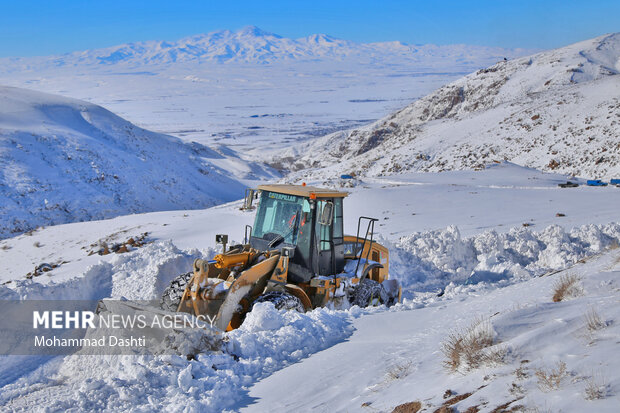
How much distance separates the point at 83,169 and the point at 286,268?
91.8 ft

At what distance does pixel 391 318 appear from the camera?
7.27 metres

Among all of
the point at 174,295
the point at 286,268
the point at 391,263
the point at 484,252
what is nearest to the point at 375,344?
the point at 286,268

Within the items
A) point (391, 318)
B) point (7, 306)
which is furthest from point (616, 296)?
point (7, 306)

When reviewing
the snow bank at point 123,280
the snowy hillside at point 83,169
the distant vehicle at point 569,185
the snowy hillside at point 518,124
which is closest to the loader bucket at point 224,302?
the snow bank at point 123,280

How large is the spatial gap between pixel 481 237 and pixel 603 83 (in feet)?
119

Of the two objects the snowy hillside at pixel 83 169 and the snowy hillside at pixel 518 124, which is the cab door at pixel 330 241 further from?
the snowy hillside at pixel 518 124

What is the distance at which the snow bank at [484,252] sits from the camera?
13211 millimetres

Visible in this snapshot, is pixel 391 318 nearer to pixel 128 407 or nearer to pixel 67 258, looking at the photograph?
pixel 128 407

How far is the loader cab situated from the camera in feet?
30.1

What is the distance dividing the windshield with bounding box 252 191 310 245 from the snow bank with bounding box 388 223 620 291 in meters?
4.85

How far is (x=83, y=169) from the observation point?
109ft

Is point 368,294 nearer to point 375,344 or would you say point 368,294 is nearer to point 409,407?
point 375,344
